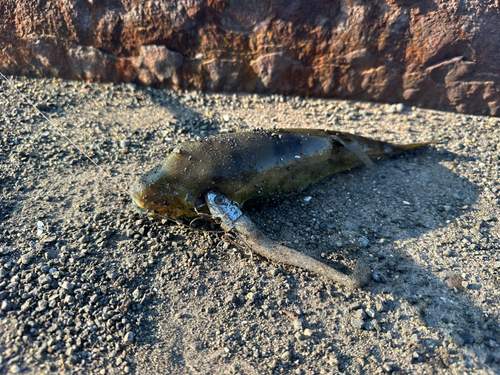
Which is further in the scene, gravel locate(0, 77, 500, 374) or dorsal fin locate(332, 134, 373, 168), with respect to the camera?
dorsal fin locate(332, 134, 373, 168)

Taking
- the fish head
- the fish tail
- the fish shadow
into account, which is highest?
the fish head

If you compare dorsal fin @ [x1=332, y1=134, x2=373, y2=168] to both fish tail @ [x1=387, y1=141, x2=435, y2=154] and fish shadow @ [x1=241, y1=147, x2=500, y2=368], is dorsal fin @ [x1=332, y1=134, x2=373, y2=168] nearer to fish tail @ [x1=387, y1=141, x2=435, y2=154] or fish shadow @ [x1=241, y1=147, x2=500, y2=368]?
fish shadow @ [x1=241, y1=147, x2=500, y2=368]

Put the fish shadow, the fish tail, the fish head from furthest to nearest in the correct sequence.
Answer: the fish tail → the fish head → the fish shadow

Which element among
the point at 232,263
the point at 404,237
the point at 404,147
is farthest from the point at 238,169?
the point at 404,147

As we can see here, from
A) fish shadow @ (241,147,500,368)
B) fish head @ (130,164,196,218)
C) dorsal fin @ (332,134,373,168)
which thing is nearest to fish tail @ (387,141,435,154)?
fish shadow @ (241,147,500,368)

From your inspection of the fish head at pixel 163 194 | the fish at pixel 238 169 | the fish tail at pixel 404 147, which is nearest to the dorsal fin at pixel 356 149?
the fish at pixel 238 169

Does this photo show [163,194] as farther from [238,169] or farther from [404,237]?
[404,237]

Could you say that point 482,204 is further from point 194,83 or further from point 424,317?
point 194,83
